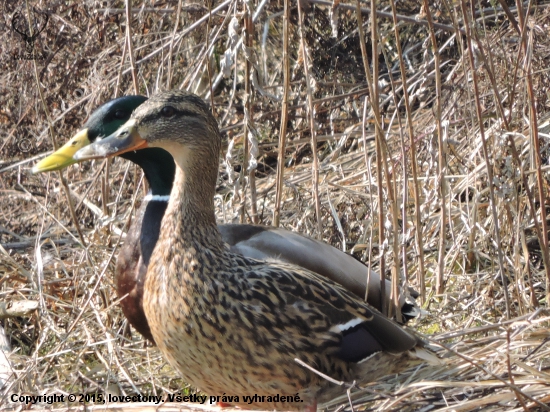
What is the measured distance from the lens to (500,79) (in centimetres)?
462

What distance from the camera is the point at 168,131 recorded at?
121 inches

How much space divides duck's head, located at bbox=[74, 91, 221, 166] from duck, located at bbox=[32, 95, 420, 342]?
0.65m

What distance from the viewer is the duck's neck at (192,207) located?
2.99m

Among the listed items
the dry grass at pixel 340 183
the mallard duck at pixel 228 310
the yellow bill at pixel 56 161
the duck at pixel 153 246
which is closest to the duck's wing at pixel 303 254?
the duck at pixel 153 246

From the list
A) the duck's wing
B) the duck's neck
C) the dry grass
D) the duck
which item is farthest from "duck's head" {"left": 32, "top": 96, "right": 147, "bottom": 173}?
the duck's neck

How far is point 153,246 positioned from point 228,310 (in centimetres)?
108

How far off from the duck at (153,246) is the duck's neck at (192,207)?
0.65 m

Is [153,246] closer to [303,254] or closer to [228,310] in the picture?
[303,254]

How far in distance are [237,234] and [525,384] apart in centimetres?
152

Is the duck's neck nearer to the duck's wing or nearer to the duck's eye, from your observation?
the duck's eye

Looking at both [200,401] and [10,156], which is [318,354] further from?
[10,156]

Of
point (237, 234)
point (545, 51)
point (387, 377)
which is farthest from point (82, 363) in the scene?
point (545, 51)

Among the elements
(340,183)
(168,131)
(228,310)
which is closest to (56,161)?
(168,131)

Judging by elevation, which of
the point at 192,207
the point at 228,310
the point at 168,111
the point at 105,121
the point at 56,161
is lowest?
the point at 228,310
